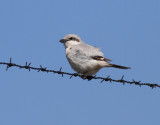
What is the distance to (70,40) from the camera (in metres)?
7.91

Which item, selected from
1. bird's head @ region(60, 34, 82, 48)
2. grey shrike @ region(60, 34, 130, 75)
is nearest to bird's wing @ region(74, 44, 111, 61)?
grey shrike @ region(60, 34, 130, 75)

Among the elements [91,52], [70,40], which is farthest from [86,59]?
[70,40]

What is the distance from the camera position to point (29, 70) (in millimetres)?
5312

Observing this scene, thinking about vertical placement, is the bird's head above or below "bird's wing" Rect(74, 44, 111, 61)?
above

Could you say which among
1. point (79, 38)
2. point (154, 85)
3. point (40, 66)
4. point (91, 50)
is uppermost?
point (79, 38)

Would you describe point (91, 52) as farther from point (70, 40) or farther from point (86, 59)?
point (70, 40)

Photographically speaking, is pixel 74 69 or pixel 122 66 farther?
pixel 74 69

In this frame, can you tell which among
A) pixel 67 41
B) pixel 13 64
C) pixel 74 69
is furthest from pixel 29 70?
pixel 67 41

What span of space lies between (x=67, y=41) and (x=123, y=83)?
2610 mm

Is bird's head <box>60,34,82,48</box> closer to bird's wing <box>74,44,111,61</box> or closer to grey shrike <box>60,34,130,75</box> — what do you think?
grey shrike <box>60,34,130,75</box>

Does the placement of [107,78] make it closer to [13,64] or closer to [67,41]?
[13,64]

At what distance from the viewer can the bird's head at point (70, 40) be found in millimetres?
7829

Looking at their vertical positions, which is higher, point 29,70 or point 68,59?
point 68,59

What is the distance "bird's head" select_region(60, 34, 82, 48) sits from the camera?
783 centimetres
